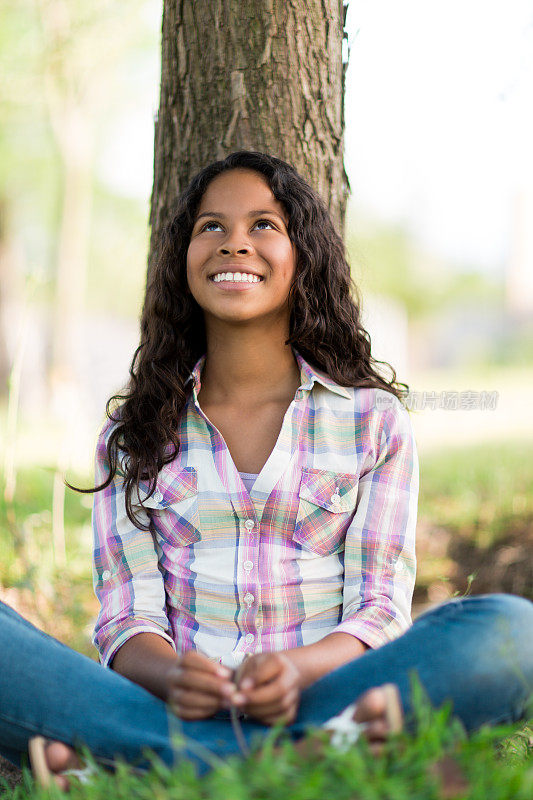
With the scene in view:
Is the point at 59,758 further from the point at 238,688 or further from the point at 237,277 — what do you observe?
the point at 237,277

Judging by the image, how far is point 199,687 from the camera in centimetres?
163

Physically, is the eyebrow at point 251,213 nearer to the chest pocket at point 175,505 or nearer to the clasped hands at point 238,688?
the chest pocket at point 175,505

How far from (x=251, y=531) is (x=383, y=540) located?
0.33 m

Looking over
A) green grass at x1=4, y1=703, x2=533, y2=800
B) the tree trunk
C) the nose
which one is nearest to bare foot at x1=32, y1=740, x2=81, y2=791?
green grass at x1=4, y1=703, x2=533, y2=800

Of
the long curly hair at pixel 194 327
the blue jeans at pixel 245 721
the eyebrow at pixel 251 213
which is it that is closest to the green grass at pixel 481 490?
the long curly hair at pixel 194 327

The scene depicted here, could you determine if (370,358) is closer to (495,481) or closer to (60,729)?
(60,729)

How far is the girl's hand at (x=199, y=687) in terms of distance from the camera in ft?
5.32

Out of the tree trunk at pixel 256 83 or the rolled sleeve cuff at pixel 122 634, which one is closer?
the rolled sleeve cuff at pixel 122 634

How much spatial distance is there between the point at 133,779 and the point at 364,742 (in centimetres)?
42

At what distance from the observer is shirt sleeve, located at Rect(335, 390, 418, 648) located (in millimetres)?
2020

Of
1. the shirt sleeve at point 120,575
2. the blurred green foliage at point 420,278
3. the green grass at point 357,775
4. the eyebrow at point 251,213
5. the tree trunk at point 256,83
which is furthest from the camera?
the blurred green foliage at point 420,278

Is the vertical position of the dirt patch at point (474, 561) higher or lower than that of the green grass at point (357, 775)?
lower

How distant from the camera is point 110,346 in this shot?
2616cm

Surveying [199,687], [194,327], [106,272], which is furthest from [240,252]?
[106,272]
